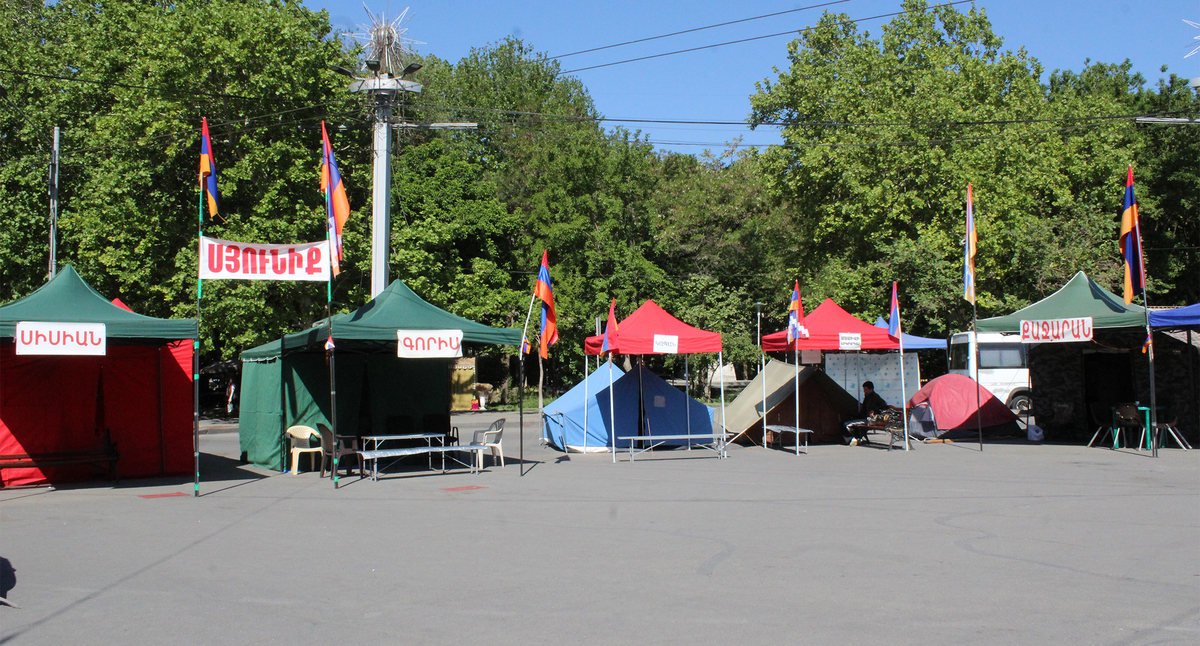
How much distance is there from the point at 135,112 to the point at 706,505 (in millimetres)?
21925

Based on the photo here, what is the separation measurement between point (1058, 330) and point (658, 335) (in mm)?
7546

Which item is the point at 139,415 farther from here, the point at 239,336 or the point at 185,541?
the point at 239,336

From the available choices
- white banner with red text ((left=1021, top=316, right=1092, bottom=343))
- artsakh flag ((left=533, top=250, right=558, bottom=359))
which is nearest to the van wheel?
white banner with red text ((left=1021, top=316, right=1092, bottom=343))

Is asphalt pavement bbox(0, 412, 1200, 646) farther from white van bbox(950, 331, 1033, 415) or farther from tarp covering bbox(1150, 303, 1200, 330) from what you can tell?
white van bbox(950, 331, 1033, 415)

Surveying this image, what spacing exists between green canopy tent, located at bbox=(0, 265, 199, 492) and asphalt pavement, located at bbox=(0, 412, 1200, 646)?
79 centimetres

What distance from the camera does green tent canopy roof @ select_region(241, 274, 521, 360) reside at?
514 inches

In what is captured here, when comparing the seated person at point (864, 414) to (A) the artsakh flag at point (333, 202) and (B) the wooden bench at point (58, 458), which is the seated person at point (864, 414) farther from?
(B) the wooden bench at point (58, 458)

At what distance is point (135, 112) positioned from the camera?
2495 cm

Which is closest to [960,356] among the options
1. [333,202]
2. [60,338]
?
[333,202]

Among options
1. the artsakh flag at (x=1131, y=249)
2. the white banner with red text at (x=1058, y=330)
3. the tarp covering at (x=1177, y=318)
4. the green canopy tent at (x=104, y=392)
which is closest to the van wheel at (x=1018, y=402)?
the white banner with red text at (x=1058, y=330)

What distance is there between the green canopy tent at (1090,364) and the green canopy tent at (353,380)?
10.7 m

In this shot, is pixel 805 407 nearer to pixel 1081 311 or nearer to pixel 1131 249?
pixel 1081 311

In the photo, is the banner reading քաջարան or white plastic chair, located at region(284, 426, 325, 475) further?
white plastic chair, located at region(284, 426, 325, 475)

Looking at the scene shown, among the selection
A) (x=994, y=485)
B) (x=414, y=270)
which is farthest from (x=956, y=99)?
(x=994, y=485)
